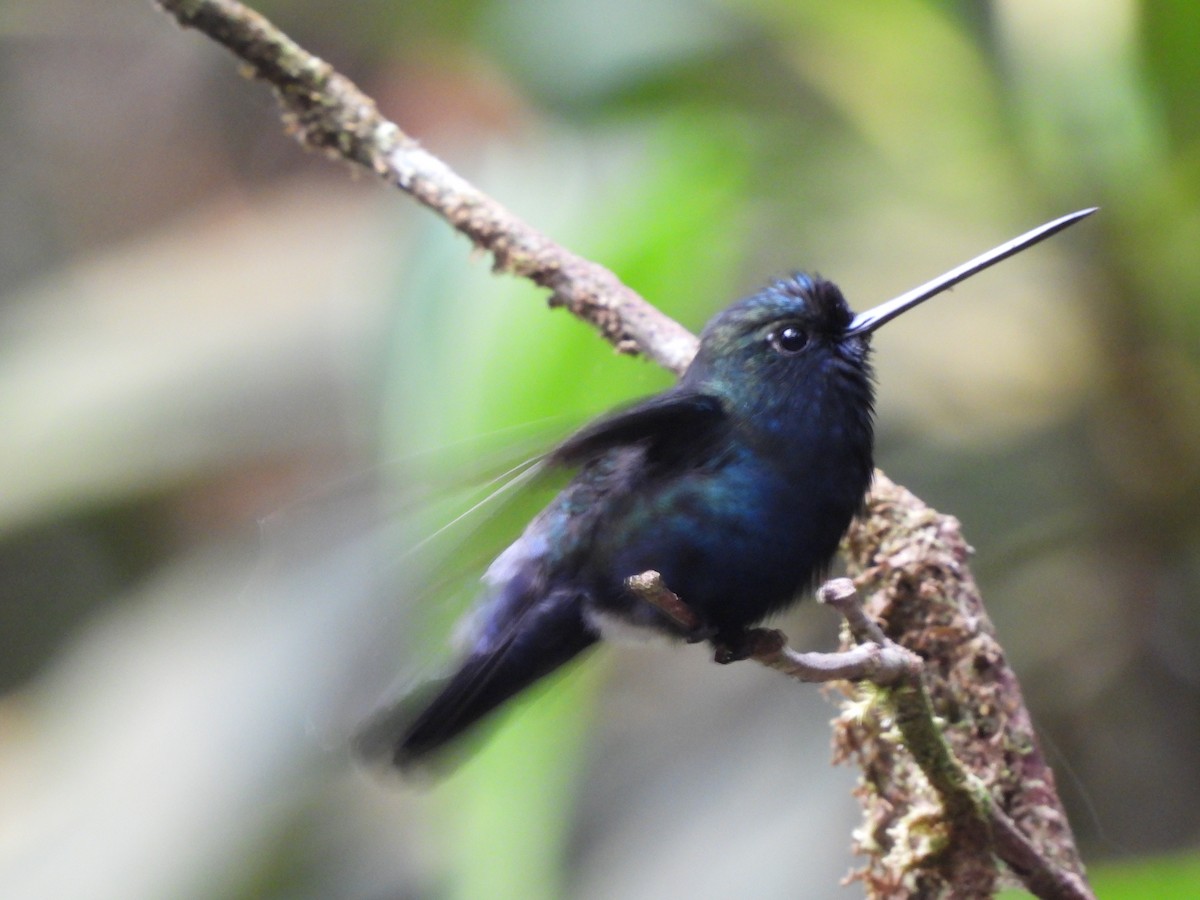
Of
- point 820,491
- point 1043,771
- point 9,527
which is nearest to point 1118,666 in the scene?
point 1043,771

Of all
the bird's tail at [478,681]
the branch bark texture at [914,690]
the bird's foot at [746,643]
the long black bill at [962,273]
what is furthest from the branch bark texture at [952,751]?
the bird's tail at [478,681]

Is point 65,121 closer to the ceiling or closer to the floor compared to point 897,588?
closer to the ceiling

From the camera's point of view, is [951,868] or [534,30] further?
[534,30]

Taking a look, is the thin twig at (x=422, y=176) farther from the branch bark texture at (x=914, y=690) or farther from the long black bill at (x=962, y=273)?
the long black bill at (x=962, y=273)

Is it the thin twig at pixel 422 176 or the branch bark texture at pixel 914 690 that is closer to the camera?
the branch bark texture at pixel 914 690

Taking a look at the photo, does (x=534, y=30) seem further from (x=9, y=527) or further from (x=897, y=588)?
(x=897, y=588)

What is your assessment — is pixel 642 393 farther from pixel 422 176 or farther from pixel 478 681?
pixel 478 681

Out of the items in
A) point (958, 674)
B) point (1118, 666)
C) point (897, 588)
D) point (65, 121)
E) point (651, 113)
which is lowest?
point (1118, 666)

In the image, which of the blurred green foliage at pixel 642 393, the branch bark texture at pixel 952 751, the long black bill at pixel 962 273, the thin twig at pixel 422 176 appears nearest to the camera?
the branch bark texture at pixel 952 751
